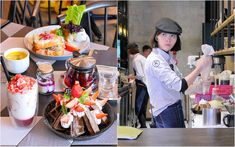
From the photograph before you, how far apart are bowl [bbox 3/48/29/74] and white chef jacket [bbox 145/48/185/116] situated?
1.38 ft

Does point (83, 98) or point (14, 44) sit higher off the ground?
point (14, 44)

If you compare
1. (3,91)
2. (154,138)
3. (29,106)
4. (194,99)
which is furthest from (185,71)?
(3,91)

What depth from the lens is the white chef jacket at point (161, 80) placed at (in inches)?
38.1

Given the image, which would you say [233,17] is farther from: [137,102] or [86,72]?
[86,72]

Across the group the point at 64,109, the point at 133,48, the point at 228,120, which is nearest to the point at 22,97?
the point at 64,109

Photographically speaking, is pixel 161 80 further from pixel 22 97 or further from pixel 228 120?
pixel 22 97

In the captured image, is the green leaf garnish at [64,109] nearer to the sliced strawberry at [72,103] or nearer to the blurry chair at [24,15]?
the sliced strawberry at [72,103]

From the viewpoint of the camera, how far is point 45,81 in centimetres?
100

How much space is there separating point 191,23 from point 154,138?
38 centimetres

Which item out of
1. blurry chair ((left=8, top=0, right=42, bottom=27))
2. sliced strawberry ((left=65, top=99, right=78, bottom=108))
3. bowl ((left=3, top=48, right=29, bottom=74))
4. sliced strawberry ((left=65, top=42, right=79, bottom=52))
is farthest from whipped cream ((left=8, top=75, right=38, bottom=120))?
blurry chair ((left=8, top=0, right=42, bottom=27))

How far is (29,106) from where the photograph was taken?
33.9 inches

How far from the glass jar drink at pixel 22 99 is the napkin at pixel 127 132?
288mm

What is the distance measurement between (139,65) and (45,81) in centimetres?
30

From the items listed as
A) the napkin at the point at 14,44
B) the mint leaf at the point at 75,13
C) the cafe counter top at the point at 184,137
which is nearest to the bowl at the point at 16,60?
the napkin at the point at 14,44
